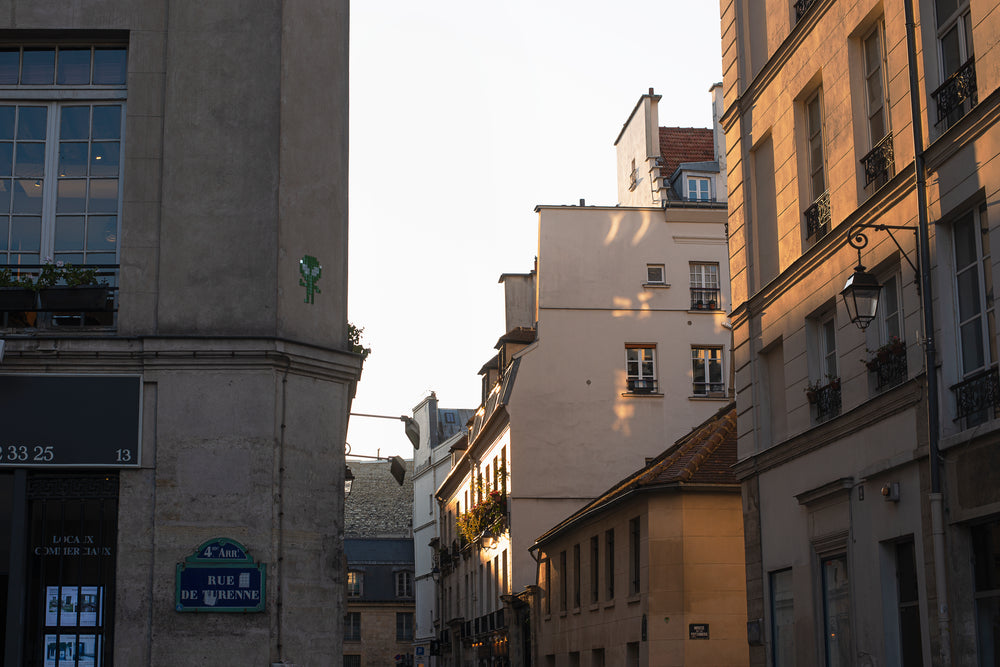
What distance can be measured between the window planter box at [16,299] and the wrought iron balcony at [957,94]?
10.6 metres

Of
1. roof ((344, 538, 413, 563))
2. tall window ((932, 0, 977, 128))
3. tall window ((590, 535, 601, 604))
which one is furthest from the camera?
roof ((344, 538, 413, 563))

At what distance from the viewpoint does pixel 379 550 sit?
86062mm

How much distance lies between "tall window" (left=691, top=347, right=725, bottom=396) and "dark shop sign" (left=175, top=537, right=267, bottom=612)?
97.7 feet

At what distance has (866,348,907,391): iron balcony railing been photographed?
55.2 feet

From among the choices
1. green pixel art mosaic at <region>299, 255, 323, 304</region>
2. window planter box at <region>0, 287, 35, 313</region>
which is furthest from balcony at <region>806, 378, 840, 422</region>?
window planter box at <region>0, 287, 35, 313</region>

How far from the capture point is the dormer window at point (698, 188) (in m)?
44.3

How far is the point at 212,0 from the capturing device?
44.9 feet

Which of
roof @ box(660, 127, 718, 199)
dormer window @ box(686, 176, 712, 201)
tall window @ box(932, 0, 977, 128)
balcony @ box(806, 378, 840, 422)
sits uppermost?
roof @ box(660, 127, 718, 199)

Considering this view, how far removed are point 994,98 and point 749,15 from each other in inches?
384

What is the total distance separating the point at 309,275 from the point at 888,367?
26.4 ft

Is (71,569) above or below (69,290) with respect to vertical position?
below

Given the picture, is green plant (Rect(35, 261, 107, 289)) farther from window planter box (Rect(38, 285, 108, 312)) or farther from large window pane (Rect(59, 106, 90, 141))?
large window pane (Rect(59, 106, 90, 141))

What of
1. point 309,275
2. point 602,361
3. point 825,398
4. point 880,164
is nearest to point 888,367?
point 825,398

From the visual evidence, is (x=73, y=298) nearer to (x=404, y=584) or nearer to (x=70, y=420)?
(x=70, y=420)
